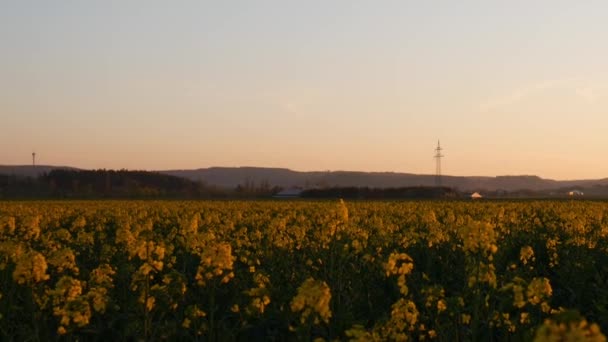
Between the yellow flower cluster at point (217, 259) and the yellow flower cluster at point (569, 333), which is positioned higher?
the yellow flower cluster at point (569, 333)

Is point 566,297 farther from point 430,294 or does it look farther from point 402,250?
point 430,294

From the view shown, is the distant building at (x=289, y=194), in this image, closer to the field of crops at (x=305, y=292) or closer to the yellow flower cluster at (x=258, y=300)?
the field of crops at (x=305, y=292)

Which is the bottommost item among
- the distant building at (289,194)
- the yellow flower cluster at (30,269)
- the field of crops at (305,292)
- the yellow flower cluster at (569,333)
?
the field of crops at (305,292)

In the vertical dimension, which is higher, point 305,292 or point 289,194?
A: point 289,194

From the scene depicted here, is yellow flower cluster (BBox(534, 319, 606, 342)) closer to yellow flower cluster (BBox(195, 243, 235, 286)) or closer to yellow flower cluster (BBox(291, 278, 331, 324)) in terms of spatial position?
yellow flower cluster (BBox(291, 278, 331, 324))

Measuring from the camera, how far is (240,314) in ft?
23.8

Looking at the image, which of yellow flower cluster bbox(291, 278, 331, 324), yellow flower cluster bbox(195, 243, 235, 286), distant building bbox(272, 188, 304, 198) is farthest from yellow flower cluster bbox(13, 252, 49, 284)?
distant building bbox(272, 188, 304, 198)

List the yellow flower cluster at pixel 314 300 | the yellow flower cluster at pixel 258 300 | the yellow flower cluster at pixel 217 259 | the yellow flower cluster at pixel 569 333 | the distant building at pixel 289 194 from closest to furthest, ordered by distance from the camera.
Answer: the yellow flower cluster at pixel 569 333 < the yellow flower cluster at pixel 314 300 < the yellow flower cluster at pixel 258 300 < the yellow flower cluster at pixel 217 259 < the distant building at pixel 289 194

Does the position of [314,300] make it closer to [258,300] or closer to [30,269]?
[258,300]

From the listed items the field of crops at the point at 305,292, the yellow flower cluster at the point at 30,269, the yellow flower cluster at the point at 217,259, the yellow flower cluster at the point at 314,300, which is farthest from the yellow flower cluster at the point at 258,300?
the yellow flower cluster at the point at 30,269

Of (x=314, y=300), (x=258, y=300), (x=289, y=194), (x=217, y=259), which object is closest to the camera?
(x=314, y=300)

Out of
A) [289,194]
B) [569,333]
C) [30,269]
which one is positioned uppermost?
[289,194]

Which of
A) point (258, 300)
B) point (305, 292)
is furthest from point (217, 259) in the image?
point (305, 292)

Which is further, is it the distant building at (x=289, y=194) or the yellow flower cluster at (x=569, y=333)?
the distant building at (x=289, y=194)
